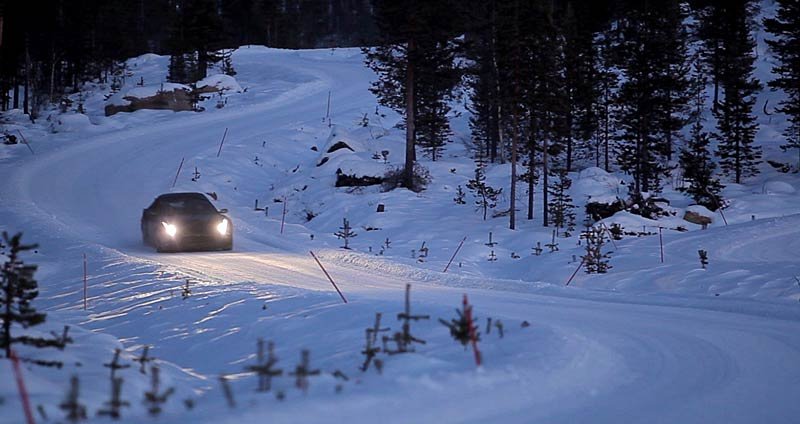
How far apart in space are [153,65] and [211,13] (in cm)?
1392

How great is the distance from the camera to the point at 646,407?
18.4ft

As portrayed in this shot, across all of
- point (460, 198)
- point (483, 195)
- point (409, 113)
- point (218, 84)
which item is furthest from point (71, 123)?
point (483, 195)

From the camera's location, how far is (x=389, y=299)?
35.0 feet

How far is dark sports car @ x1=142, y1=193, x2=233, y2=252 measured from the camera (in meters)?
17.1

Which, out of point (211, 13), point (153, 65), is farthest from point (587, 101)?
point (153, 65)

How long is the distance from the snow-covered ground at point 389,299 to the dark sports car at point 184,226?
16.5 inches

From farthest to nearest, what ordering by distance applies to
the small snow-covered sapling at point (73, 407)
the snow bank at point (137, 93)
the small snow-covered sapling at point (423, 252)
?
1. the snow bank at point (137, 93)
2. the small snow-covered sapling at point (423, 252)
3. the small snow-covered sapling at point (73, 407)

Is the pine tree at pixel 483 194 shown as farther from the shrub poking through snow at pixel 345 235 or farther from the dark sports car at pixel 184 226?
the dark sports car at pixel 184 226

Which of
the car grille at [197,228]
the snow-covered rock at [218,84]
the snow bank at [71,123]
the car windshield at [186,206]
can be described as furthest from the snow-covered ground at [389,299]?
the snow-covered rock at [218,84]

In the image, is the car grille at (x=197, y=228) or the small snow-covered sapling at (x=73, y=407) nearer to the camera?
the small snow-covered sapling at (x=73, y=407)

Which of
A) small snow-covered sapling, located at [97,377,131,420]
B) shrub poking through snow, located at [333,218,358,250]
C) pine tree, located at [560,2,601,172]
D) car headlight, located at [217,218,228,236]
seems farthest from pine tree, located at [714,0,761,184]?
small snow-covered sapling, located at [97,377,131,420]

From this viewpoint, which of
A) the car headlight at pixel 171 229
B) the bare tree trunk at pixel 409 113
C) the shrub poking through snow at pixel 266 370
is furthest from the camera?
the bare tree trunk at pixel 409 113

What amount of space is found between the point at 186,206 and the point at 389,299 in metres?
9.37

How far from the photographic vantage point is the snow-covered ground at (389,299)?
561cm
